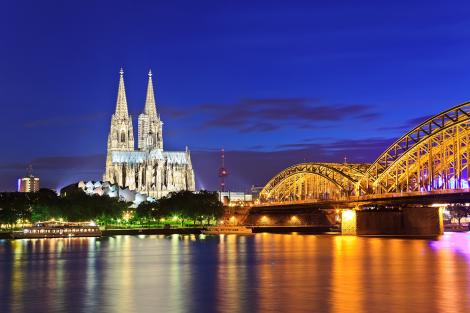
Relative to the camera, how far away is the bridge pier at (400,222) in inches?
4978

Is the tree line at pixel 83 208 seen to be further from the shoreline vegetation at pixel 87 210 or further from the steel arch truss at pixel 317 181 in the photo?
the steel arch truss at pixel 317 181

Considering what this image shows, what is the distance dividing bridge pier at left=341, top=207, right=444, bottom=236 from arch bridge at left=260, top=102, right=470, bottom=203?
3.25 m

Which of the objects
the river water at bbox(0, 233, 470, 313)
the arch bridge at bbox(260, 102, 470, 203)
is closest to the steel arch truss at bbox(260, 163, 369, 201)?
the arch bridge at bbox(260, 102, 470, 203)

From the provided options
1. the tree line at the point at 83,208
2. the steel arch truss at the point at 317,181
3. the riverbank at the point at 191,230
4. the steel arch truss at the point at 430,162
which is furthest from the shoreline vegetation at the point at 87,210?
the steel arch truss at the point at 430,162

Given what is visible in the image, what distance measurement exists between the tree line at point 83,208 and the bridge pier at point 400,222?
64039 millimetres

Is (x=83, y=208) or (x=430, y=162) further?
(x=83, y=208)

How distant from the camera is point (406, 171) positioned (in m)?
125

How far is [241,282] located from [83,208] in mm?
129825

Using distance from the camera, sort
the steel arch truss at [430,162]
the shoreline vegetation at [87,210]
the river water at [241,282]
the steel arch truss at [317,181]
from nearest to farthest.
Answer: the river water at [241,282]
the steel arch truss at [430,162]
the steel arch truss at [317,181]
the shoreline vegetation at [87,210]

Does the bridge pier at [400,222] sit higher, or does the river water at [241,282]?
the bridge pier at [400,222]

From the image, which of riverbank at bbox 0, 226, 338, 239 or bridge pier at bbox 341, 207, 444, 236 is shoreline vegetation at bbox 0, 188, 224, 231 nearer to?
riverbank at bbox 0, 226, 338, 239

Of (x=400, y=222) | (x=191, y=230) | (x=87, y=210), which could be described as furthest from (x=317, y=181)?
(x=87, y=210)

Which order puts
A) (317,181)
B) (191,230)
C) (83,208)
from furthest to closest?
(83,208), (191,230), (317,181)

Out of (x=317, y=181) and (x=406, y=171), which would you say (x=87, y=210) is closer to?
(x=317, y=181)
